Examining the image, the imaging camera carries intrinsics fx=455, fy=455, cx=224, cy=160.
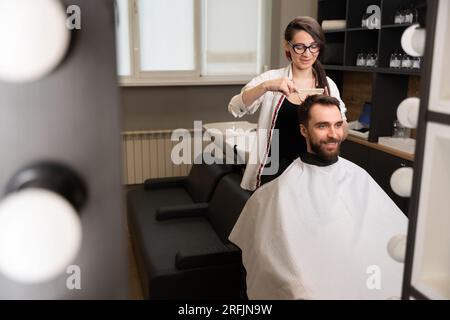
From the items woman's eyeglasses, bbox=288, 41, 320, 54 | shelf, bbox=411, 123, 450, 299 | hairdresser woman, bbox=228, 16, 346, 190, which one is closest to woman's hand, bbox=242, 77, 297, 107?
hairdresser woman, bbox=228, 16, 346, 190

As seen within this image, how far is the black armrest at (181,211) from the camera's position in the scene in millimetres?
2949

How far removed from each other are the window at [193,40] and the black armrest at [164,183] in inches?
32.9

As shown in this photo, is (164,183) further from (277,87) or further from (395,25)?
(277,87)

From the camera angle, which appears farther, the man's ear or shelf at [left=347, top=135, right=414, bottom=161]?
shelf at [left=347, top=135, right=414, bottom=161]

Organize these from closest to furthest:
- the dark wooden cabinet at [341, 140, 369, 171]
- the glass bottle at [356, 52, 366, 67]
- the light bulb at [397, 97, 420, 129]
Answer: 1. the light bulb at [397, 97, 420, 129]
2. the dark wooden cabinet at [341, 140, 369, 171]
3. the glass bottle at [356, 52, 366, 67]

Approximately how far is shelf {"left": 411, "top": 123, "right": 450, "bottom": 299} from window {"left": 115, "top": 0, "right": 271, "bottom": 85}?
338 cm

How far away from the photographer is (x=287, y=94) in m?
1.63

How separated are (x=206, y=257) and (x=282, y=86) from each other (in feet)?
3.21

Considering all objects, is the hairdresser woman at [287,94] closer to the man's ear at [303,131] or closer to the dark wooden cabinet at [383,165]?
the man's ear at [303,131]

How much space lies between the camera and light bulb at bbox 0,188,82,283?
0.97 ft

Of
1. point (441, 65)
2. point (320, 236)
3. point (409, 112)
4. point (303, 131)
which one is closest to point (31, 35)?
point (441, 65)

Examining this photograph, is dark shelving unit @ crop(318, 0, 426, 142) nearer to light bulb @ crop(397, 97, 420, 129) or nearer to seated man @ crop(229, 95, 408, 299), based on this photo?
seated man @ crop(229, 95, 408, 299)

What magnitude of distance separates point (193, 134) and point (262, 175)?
224 cm

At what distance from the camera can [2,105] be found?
1.01ft
